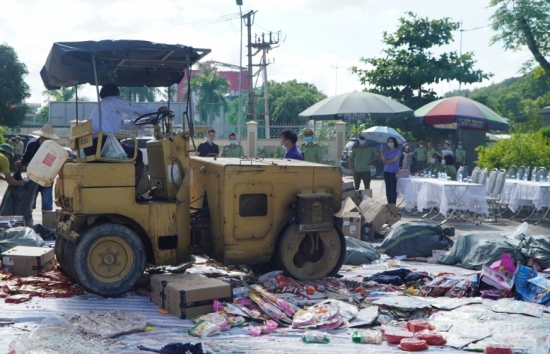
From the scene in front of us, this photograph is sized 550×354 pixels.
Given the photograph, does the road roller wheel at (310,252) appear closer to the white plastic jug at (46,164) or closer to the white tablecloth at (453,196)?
the white plastic jug at (46,164)

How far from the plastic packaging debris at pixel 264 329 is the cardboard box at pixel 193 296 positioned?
55 centimetres

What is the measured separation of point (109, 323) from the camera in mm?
5910

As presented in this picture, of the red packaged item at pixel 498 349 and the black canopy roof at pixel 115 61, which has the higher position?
the black canopy roof at pixel 115 61

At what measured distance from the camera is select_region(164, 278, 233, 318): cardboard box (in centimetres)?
627

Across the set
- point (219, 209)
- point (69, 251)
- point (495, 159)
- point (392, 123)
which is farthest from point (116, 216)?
point (392, 123)

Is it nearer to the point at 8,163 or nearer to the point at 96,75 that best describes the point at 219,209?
the point at 96,75

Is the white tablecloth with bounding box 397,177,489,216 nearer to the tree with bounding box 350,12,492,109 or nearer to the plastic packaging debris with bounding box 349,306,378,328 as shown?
the plastic packaging debris with bounding box 349,306,378,328

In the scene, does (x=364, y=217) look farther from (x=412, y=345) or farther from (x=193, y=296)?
(x=412, y=345)

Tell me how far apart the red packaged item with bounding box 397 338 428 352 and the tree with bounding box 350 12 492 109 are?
2612 cm

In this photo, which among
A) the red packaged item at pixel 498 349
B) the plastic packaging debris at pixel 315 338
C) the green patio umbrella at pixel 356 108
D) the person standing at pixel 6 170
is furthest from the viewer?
the green patio umbrella at pixel 356 108

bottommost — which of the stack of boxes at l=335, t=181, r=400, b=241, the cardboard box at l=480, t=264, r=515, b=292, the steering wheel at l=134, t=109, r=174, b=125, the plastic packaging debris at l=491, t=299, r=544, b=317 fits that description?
the plastic packaging debris at l=491, t=299, r=544, b=317

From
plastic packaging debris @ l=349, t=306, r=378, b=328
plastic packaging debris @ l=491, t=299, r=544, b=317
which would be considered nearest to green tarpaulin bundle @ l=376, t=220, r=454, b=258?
plastic packaging debris @ l=491, t=299, r=544, b=317

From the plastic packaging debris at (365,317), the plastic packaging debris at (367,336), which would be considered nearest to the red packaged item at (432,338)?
the plastic packaging debris at (367,336)

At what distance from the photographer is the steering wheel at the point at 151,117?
7523 millimetres
